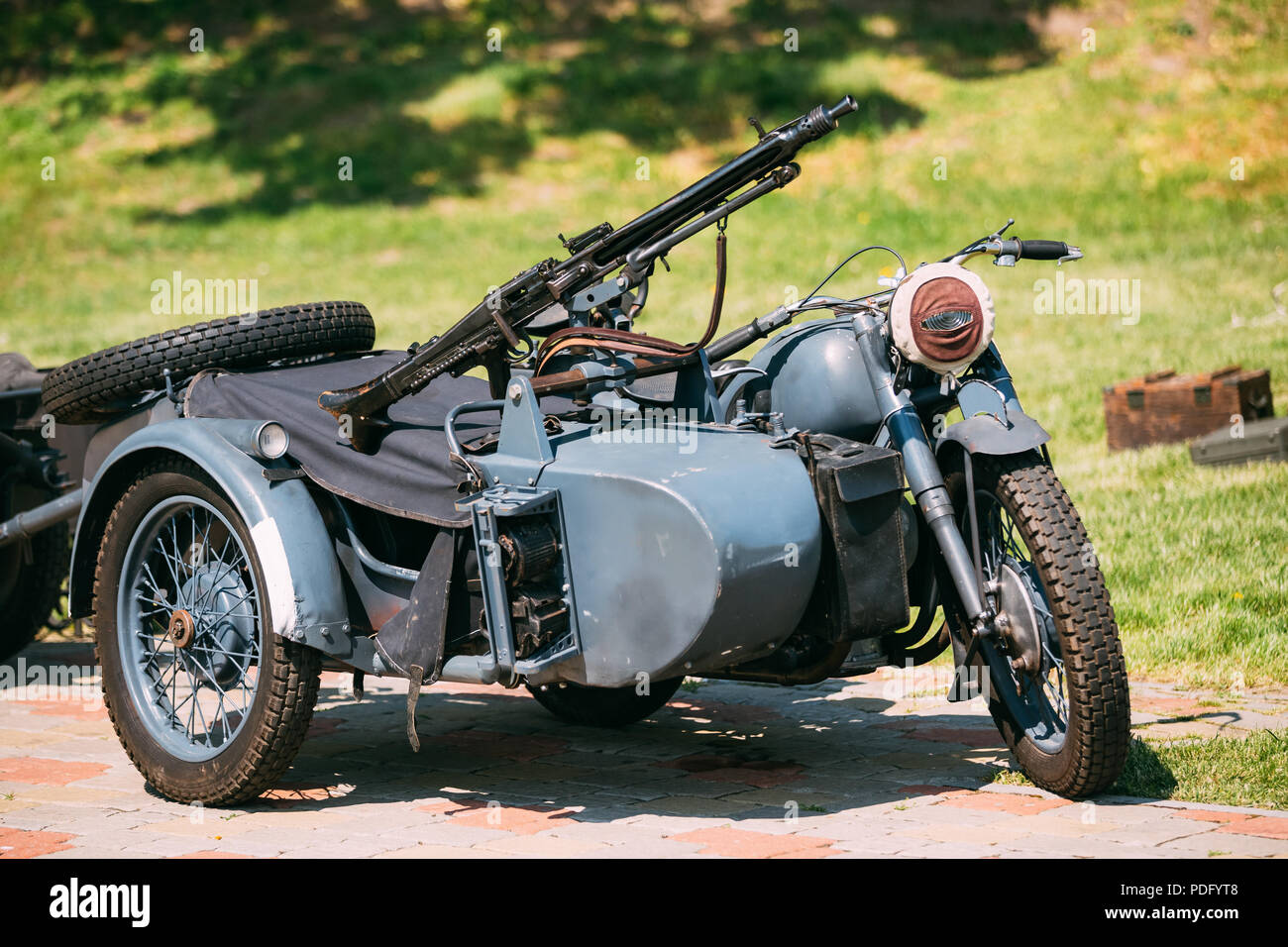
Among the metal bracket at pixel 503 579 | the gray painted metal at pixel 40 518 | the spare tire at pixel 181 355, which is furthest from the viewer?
the gray painted metal at pixel 40 518

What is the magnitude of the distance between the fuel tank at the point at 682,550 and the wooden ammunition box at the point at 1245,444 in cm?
541

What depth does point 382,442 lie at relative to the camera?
508cm

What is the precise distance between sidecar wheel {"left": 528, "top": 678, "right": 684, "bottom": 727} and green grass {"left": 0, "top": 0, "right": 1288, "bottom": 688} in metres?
3.59

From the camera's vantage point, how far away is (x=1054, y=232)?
17500mm

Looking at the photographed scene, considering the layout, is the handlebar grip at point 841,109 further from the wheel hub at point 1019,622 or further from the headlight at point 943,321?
the wheel hub at point 1019,622

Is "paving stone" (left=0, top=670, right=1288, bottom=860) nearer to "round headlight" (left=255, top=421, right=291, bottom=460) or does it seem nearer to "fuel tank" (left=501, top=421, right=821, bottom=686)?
"fuel tank" (left=501, top=421, right=821, bottom=686)

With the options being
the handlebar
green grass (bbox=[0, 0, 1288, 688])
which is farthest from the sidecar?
green grass (bbox=[0, 0, 1288, 688])

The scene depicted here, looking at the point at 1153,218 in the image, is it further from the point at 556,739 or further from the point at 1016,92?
the point at 556,739

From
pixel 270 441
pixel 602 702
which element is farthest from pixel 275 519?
pixel 602 702

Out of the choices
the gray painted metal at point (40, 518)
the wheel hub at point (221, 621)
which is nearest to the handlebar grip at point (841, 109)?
the wheel hub at point (221, 621)

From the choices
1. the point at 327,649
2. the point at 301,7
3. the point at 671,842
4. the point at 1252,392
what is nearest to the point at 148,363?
the point at 327,649

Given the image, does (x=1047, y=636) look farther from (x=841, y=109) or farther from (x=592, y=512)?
(x=841, y=109)

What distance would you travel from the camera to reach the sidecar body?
14.4 feet

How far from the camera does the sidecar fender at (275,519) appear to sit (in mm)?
4828
